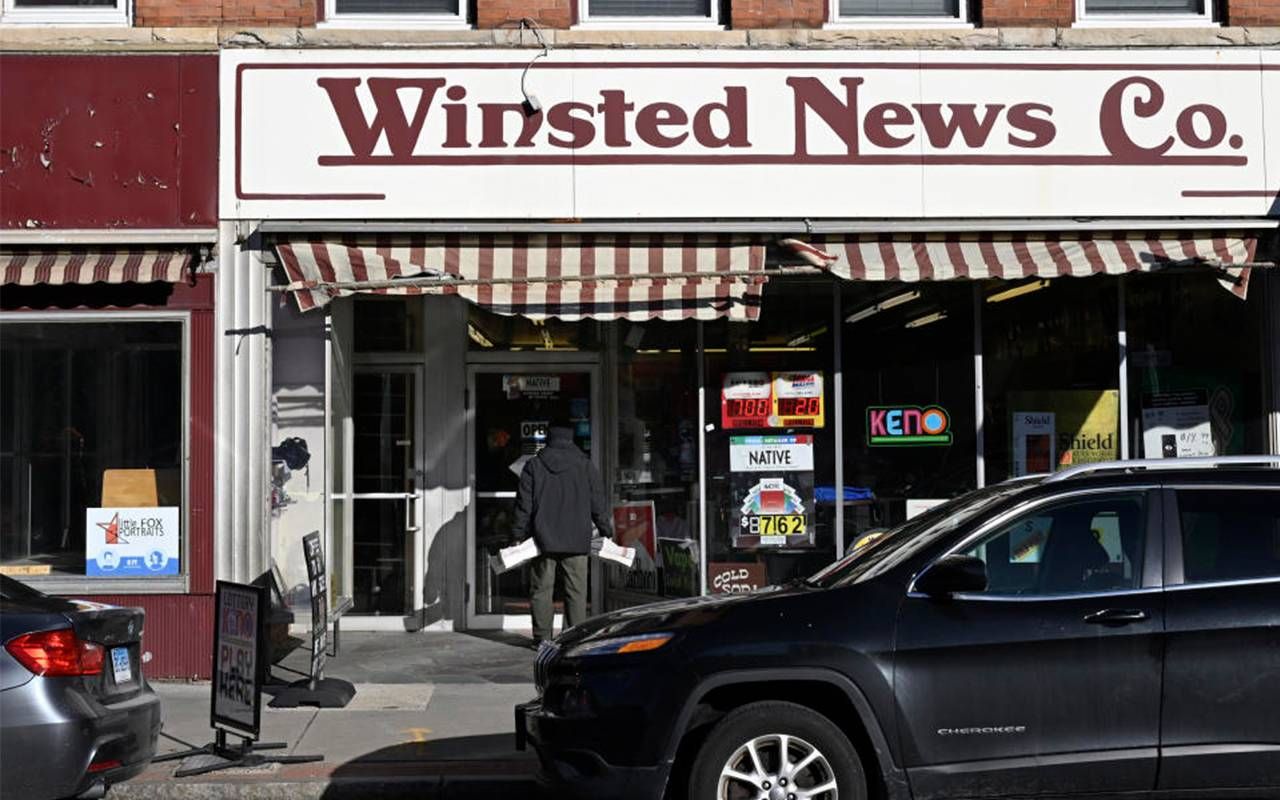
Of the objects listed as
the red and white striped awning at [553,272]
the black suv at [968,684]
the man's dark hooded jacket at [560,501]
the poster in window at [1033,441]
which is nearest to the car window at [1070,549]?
the black suv at [968,684]

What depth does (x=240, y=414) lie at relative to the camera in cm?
1082

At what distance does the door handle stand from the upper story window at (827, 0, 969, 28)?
6.62 meters

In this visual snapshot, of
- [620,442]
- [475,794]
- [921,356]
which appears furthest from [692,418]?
[475,794]

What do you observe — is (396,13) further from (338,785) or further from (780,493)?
(338,785)

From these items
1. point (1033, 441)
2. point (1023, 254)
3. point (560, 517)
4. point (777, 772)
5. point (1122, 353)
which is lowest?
point (777, 772)

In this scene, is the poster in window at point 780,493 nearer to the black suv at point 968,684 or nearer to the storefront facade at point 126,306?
the storefront facade at point 126,306

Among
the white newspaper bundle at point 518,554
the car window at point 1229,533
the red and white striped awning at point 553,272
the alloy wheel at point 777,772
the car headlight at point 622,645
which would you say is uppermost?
the red and white striped awning at point 553,272

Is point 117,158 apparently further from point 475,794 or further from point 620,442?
point 475,794

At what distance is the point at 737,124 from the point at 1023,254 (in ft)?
8.08

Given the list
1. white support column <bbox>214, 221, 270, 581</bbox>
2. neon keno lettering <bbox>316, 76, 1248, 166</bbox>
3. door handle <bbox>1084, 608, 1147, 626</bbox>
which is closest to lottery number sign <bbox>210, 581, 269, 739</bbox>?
white support column <bbox>214, 221, 270, 581</bbox>

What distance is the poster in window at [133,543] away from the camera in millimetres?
10859

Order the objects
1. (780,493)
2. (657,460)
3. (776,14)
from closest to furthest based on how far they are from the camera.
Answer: (776,14), (780,493), (657,460)

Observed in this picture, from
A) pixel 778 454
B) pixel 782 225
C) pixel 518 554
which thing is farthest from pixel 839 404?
pixel 518 554

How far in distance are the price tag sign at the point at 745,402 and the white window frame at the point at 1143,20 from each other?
3851mm
